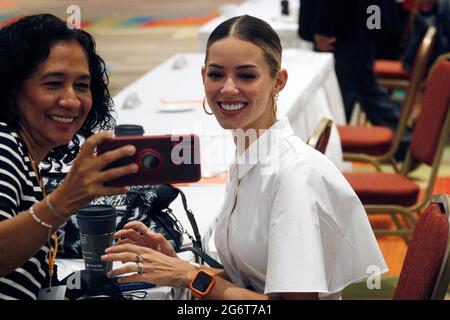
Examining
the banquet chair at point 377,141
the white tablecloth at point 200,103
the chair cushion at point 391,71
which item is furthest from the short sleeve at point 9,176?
the chair cushion at point 391,71

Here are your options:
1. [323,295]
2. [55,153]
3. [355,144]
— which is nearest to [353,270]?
[323,295]

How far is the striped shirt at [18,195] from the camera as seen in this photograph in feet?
4.20

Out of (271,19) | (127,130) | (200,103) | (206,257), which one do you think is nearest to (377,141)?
(200,103)

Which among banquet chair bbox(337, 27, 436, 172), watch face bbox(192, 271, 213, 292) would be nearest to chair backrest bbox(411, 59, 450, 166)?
banquet chair bbox(337, 27, 436, 172)

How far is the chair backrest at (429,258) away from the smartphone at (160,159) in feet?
1.54

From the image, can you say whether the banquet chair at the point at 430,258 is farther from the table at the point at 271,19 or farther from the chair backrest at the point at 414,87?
the table at the point at 271,19

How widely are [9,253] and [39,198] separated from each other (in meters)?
0.16

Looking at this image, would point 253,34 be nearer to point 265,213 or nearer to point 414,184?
point 265,213

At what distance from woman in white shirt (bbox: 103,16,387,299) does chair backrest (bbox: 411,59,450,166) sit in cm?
149

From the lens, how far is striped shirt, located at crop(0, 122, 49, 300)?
1281 mm

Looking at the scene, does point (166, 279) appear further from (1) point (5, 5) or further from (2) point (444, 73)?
(1) point (5, 5)

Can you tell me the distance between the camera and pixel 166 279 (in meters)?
1.50

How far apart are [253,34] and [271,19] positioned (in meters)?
3.57

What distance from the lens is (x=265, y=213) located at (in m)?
1.54
